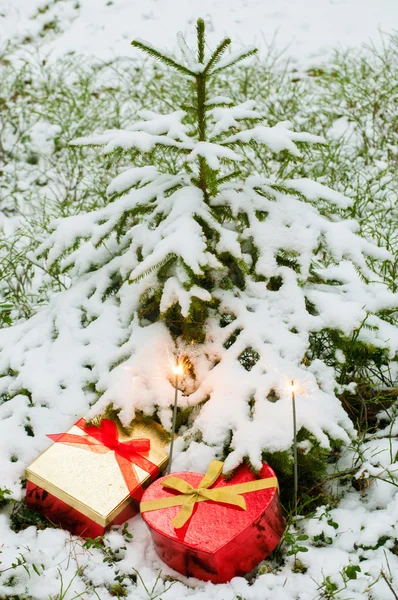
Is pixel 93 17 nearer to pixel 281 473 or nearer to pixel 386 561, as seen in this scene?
pixel 281 473

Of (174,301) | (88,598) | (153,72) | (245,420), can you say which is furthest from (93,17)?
(88,598)

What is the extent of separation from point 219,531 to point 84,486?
19.2 inches

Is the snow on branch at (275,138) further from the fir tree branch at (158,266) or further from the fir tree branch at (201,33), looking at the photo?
the fir tree branch at (158,266)

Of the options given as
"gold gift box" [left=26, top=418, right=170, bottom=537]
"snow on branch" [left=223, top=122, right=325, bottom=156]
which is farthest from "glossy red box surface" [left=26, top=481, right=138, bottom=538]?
"snow on branch" [left=223, top=122, right=325, bottom=156]

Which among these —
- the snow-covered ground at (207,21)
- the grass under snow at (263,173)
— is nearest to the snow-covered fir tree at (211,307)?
the grass under snow at (263,173)

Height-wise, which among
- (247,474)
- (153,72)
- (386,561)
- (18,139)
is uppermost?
(153,72)

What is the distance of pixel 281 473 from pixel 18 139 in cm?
338

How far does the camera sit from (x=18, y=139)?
13.8ft

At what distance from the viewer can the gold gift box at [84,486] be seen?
1747 millimetres

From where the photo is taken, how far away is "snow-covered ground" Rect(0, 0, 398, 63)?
17.0ft

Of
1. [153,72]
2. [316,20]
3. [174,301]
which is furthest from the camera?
[316,20]

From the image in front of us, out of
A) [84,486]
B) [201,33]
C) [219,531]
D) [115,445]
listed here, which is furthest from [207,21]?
[219,531]

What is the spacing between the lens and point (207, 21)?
555 cm

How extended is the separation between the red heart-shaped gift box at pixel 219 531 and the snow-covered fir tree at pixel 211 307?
0.43 ft
